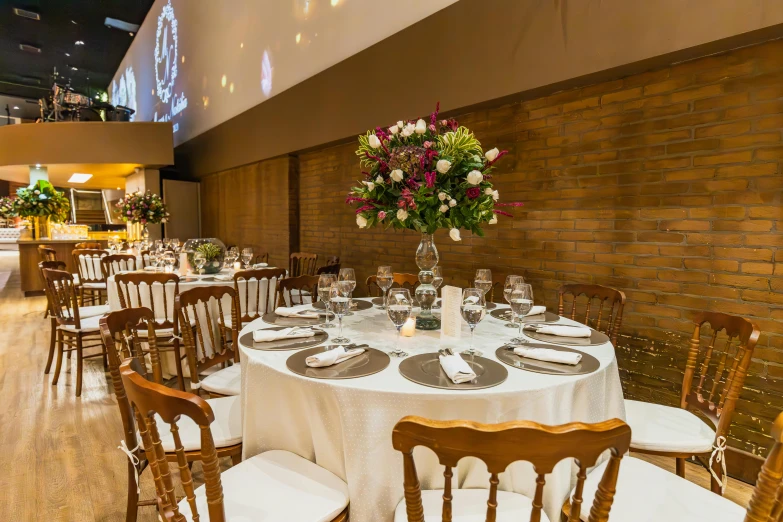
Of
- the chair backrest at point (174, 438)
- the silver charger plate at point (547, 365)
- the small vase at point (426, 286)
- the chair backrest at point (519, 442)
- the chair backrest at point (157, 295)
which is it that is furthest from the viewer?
the chair backrest at point (157, 295)

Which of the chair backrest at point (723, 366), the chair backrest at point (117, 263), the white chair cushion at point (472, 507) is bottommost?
the white chair cushion at point (472, 507)

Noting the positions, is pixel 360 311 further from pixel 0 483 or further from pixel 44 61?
pixel 44 61

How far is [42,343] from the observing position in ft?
16.2

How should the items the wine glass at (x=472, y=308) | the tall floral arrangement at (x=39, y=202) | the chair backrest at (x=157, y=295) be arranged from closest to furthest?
the wine glass at (x=472, y=308)
the chair backrest at (x=157, y=295)
the tall floral arrangement at (x=39, y=202)

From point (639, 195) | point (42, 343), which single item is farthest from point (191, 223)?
point (639, 195)

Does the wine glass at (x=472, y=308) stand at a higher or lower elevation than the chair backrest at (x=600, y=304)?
higher

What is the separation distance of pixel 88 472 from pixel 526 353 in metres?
2.49

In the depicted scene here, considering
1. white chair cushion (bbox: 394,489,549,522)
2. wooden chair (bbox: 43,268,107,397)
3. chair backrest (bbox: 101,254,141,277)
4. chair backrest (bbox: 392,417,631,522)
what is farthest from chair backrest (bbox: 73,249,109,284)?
chair backrest (bbox: 392,417,631,522)

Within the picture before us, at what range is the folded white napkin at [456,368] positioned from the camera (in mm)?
1349

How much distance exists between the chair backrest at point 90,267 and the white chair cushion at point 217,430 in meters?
4.49

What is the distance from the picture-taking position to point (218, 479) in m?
1.15

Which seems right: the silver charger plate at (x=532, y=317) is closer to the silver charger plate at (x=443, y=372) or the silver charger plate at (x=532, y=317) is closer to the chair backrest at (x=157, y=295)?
the silver charger plate at (x=443, y=372)

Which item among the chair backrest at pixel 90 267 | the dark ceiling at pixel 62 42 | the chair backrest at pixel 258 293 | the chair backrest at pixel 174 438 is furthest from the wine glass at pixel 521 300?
the dark ceiling at pixel 62 42

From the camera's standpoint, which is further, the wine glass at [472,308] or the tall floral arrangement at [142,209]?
the tall floral arrangement at [142,209]
